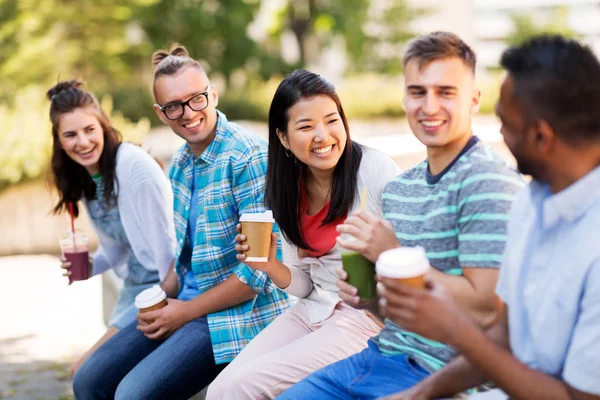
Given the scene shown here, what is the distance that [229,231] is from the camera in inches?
137

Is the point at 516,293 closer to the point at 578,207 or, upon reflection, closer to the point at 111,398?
the point at 578,207

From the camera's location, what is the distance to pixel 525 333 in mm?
1878

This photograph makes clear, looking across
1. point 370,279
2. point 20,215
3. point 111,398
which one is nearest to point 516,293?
point 370,279

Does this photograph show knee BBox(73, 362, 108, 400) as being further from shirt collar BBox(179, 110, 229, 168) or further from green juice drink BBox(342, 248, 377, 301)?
green juice drink BBox(342, 248, 377, 301)

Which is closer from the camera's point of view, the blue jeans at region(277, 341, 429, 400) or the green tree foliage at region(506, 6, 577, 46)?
the blue jeans at region(277, 341, 429, 400)

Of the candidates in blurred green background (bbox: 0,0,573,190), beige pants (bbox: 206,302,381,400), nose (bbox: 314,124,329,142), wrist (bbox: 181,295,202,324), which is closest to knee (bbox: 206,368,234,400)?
beige pants (bbox: 206,302,381,400)

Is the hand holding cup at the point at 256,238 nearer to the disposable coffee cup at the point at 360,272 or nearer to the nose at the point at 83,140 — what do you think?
the disposable coffee cup at the point at 360,272

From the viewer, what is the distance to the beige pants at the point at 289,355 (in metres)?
2.79

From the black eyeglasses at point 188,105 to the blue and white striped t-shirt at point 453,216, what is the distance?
4.71ft

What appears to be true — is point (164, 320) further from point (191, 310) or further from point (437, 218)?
point (437, 218)

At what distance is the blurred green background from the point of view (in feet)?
36.0

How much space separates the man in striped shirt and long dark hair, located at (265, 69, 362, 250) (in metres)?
0.49

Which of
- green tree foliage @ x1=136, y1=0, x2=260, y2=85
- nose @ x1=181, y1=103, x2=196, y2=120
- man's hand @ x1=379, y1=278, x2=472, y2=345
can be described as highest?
green tree foliage @ x1=136, y1=0, x2=260, y2=85

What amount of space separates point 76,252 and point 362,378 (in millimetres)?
2315
